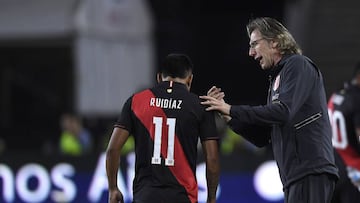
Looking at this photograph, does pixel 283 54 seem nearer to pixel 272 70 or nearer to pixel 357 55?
pixel 272 70

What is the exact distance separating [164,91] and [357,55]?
11140 mm

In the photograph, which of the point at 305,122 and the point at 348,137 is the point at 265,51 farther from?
the point at 348,137

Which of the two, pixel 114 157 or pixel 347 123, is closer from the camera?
pixel 114 157

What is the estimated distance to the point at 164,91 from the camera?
23.5 feet

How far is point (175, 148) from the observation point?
710 centimetres

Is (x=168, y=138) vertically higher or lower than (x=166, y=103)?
lower

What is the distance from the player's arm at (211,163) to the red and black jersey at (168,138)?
0.06 metres

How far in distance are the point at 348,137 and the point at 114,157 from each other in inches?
133

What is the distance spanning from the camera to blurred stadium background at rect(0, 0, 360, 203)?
1794 cm

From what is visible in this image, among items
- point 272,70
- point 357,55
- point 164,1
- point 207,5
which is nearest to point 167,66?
point 272,70

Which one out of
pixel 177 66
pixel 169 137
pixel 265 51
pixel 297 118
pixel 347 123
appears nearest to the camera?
pixel 297 118

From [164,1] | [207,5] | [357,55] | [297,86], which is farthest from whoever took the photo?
[207,5]

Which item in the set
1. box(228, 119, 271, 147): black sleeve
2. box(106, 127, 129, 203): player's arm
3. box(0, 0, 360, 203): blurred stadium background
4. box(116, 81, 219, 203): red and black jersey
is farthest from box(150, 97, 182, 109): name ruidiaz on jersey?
box(0, 0, 360, 203): blurred stadium background

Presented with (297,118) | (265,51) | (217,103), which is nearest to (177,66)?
(217,103)
